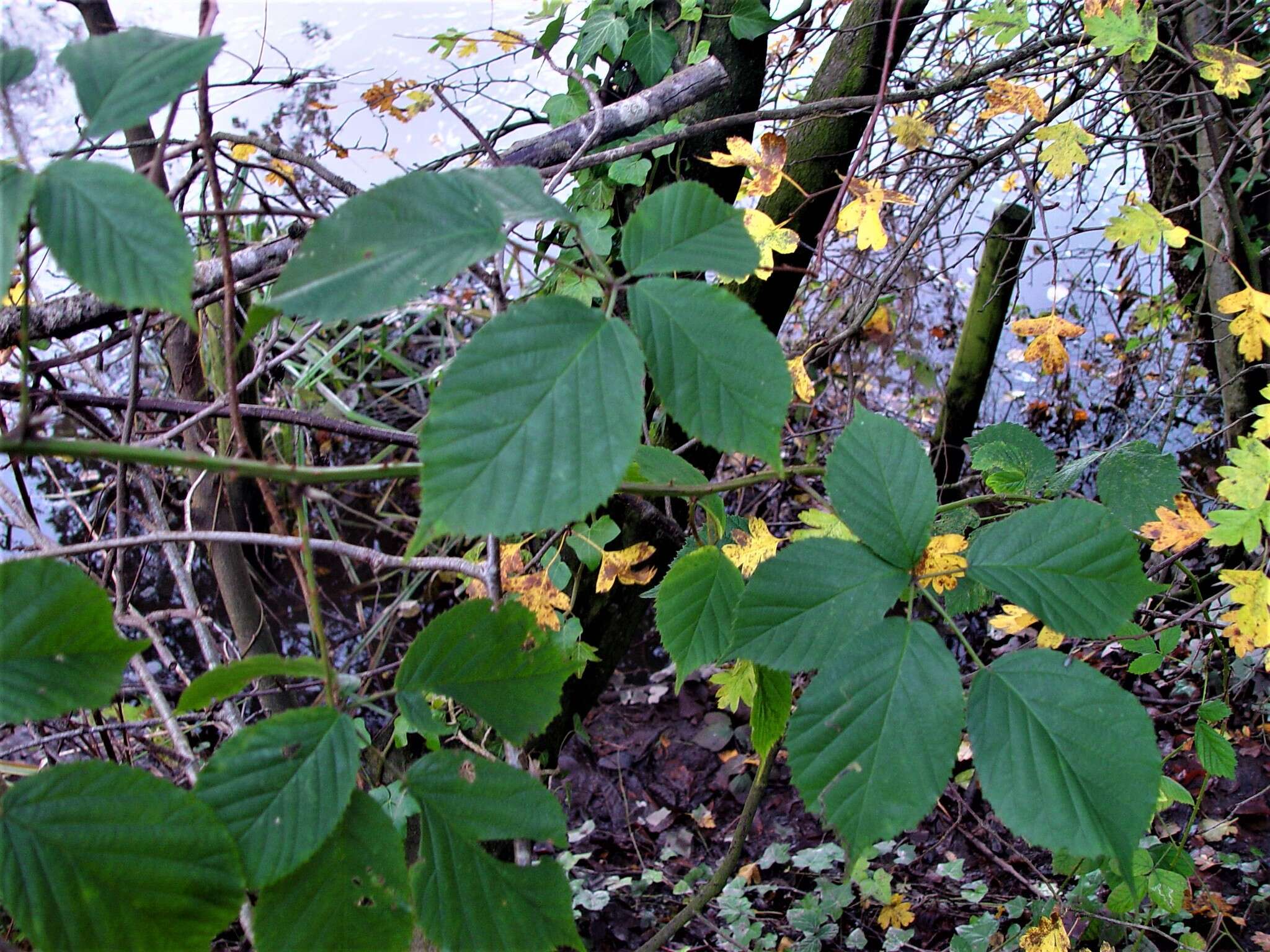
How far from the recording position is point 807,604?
65 cm

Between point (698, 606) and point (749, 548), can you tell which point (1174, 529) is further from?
point (698, 606)

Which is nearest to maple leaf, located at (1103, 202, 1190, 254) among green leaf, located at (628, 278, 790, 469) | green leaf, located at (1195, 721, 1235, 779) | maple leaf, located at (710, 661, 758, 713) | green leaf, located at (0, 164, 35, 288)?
green leaf, located at (1195, 721, 1235, 779)

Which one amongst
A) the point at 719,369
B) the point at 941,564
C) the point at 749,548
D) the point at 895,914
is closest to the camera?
the point at 719,369

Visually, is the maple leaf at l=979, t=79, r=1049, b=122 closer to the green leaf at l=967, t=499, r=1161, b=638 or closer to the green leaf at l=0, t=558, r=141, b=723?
the green leaf at l=967, t=499, r=1161, b=638

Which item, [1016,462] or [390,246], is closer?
[390,246]

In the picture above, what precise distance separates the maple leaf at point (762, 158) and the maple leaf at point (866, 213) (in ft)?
0.44

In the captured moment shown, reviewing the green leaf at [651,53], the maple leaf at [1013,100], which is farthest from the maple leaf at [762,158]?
the maple leaf at [1013,100]

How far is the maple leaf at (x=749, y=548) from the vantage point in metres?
1.03

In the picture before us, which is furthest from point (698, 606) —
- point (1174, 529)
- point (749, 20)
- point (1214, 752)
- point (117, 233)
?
point (749, 20)

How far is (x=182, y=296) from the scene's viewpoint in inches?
19.7

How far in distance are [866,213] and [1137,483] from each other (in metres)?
0.63

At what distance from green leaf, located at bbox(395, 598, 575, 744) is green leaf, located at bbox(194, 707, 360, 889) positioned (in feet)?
0.26

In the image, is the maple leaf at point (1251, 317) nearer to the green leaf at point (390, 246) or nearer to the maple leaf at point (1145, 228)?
the maple leaf at point (1145, 228)

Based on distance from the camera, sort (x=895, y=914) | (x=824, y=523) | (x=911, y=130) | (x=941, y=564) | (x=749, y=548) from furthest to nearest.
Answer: (x=895, y=914), (x=911, y=130), (x=824, y=523), (x=749, y=548), (x=941, y=564)
